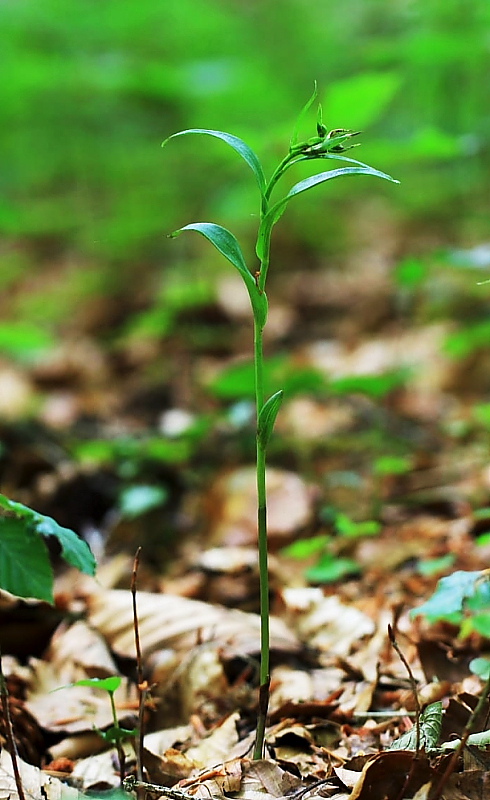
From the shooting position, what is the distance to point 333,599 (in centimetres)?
173

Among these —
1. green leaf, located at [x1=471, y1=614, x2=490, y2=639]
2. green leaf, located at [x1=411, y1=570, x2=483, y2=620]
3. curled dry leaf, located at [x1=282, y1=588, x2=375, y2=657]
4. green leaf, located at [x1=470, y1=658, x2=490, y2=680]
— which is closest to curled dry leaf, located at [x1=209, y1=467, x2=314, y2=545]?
curled dry leaf, located at [x1=282, y1=588, x2=375, y2=657]

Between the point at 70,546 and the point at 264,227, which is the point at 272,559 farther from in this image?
the point at 264,227

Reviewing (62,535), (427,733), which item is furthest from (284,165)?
(427,733)

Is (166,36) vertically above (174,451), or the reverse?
(166,36)

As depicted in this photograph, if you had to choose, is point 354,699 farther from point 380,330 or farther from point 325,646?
point 380,330

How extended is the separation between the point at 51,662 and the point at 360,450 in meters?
1.43

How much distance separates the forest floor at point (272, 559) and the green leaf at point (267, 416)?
31 centimetres

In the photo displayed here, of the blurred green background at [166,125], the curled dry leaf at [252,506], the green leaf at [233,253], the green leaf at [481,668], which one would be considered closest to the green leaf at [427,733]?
the green leaf at [481,668]

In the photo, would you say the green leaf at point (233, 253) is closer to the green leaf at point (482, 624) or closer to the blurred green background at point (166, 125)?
the green leaf at point (482, 624)

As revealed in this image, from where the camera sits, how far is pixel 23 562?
0.99 m

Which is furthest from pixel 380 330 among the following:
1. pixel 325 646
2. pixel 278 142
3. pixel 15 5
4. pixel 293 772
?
pixel 15 5

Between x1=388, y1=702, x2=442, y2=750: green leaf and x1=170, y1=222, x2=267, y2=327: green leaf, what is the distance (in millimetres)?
609

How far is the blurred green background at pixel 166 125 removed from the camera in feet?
15.2

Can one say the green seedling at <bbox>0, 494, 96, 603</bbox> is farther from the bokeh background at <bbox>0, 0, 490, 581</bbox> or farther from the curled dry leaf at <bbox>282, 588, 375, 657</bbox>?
the bokeh background at <bbox>0, 0, 490, 581</bbox>
